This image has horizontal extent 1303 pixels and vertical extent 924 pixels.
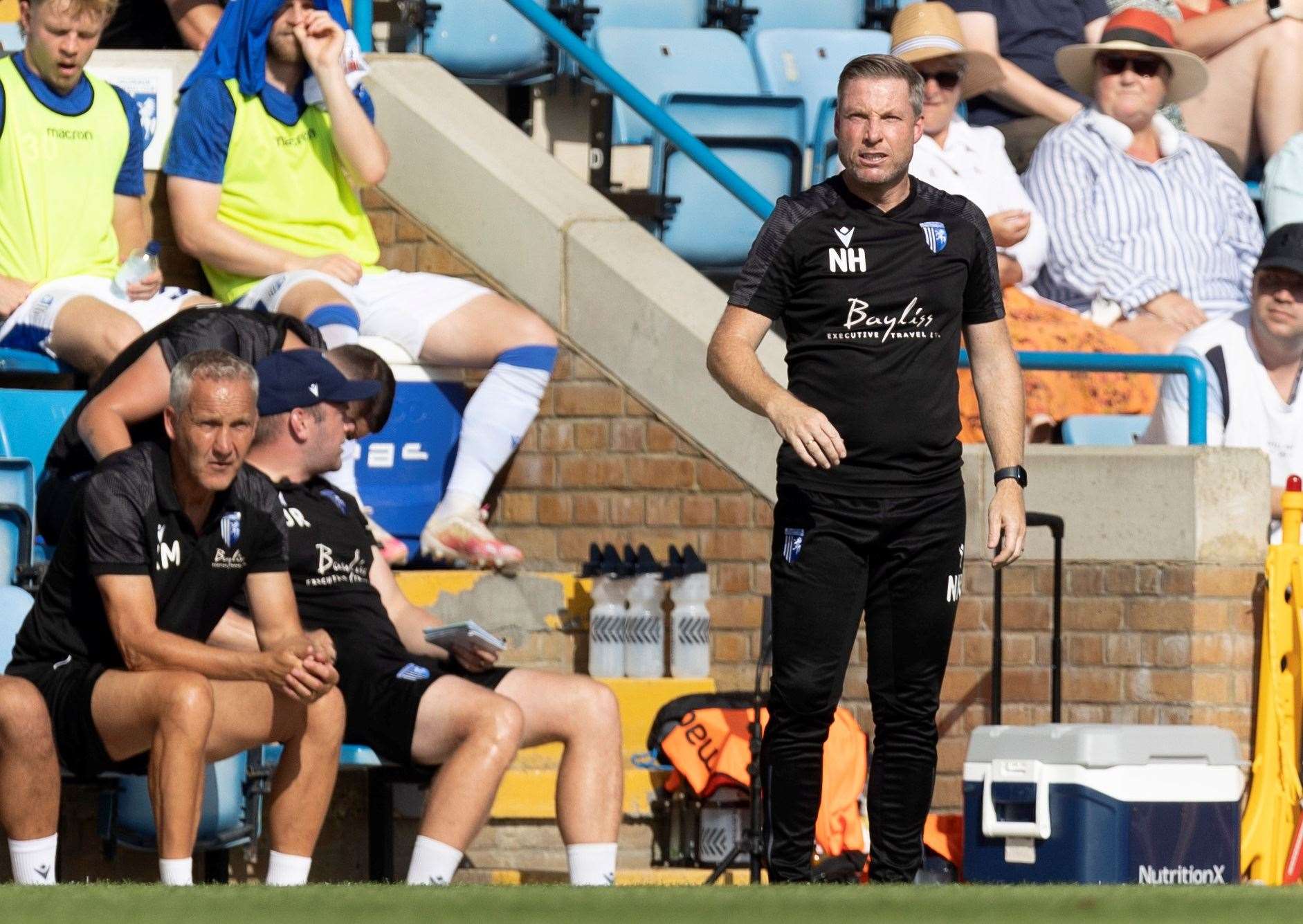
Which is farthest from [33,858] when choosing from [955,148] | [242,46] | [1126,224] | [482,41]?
[1126,224]

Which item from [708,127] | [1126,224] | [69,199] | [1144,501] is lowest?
[1144,501]

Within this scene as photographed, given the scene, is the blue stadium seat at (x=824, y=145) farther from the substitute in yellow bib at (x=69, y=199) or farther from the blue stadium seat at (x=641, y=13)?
the substitute in yellow bib at (x=69, y=199)

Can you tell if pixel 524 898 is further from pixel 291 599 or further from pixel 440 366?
pixel 440 366

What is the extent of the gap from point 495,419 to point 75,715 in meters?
2.34

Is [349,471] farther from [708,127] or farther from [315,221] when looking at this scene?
[708,127]

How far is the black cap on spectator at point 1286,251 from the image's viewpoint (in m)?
6.82

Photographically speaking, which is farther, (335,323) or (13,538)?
(335,323)

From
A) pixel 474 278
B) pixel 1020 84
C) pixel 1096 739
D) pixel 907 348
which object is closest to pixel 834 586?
pixel 907 348

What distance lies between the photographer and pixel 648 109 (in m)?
7.71

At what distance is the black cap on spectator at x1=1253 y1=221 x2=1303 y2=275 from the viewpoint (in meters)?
6.82

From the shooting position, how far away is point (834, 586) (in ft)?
14.6

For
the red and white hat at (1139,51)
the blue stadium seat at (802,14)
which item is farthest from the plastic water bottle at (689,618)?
the blue stadium seat at (802,14)

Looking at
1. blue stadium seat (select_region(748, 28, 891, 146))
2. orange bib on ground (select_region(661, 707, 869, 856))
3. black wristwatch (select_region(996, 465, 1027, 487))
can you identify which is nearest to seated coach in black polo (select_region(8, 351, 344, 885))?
orange bib on ground (select_region(661, 707, 869, 856))

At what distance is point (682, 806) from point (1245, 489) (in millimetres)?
1882
